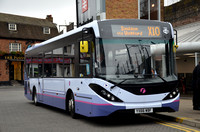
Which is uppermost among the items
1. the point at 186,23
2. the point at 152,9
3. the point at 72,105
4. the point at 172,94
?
the point at 152,9

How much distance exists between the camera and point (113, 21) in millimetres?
9086

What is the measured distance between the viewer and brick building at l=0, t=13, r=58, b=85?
47375mm

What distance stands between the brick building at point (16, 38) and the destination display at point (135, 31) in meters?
40.5

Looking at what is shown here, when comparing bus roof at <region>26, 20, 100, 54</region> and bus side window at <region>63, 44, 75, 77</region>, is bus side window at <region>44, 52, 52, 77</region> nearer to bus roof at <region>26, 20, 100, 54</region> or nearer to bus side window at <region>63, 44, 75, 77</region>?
bus roof at <region>26, 20, 100, 54</region>

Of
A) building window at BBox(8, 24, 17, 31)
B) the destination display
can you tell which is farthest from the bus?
building window at BBox(8, 24, 17, 31)

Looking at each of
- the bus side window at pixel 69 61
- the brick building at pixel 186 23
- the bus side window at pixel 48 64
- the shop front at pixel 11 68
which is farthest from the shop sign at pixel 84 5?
the shop front at pixel 11 68

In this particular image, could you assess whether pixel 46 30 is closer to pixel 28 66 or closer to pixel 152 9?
pixel 152 9

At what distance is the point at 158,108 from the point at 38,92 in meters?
7.83

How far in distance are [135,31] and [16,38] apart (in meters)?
43.0

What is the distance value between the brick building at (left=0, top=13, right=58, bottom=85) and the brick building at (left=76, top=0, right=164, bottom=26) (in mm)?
22392

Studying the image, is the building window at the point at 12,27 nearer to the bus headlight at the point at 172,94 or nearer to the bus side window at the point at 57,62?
the bus side window at the point at 57,62

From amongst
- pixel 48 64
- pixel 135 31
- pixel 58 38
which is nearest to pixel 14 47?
pixel 48 64

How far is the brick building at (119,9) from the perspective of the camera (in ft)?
77.2

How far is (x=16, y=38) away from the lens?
162 feet
